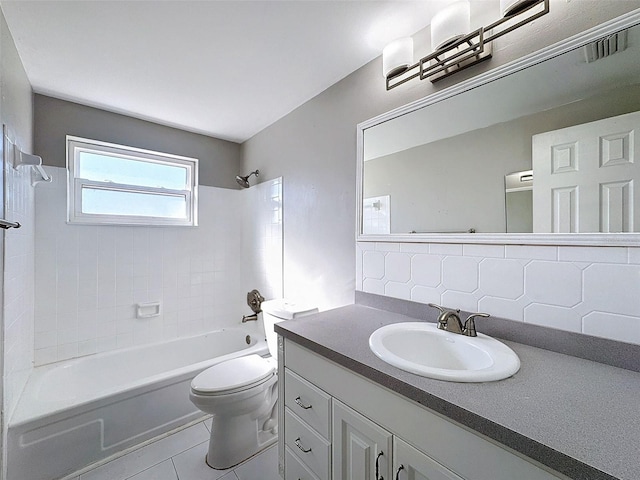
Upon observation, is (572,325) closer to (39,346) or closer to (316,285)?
(316,285)

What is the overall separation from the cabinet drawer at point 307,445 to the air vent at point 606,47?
1.55m

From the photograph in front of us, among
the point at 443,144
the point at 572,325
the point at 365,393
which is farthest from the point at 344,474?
the point at 443,144

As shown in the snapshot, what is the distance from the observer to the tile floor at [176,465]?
1459 mm

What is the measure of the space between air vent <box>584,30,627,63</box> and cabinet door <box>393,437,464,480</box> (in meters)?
1.28

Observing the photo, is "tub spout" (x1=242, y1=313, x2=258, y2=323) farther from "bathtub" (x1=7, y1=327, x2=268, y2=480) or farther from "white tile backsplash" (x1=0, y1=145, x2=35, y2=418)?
"white tile backsplash" (x1=0, y1=145, x2=35, y2=418)

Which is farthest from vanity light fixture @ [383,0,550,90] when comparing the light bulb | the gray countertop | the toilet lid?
the toilet lid

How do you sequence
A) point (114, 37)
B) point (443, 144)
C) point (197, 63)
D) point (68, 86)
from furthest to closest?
1. point (68, 86)
2. point (197, 63)
3. point (114, 37)
4. point (443, 144)

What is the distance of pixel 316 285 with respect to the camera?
6.15 feet

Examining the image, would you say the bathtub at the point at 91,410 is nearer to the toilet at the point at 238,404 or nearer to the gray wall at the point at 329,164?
the toilet at the point at 238,404

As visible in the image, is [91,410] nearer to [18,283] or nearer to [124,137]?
[18,283]

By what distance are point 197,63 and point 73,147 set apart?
129 cm

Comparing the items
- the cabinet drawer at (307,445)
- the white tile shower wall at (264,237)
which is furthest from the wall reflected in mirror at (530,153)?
the white tile shower wall at (264,237)

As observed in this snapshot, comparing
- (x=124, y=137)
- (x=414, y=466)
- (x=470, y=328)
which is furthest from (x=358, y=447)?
(x=124, y=137)

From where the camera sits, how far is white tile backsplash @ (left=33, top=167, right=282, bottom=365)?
1.94 meters
